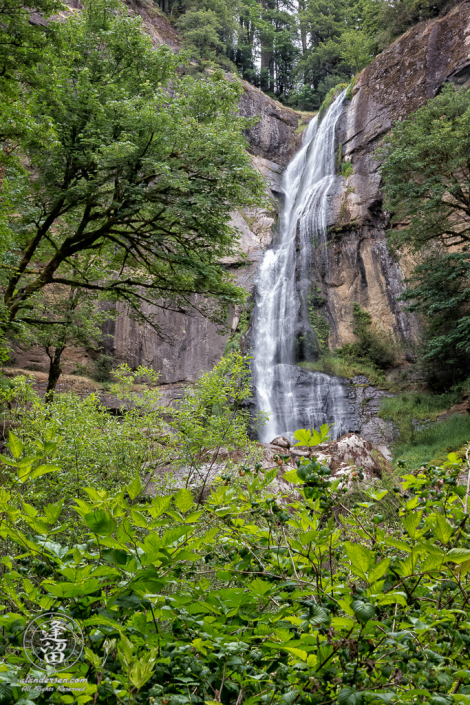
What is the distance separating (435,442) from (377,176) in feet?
44.5

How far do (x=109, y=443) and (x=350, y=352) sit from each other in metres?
16.1

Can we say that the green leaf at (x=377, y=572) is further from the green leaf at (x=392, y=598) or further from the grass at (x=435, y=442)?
the grass at (x=435, y=442)

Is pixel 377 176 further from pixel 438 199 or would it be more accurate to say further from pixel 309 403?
pixel 309 403

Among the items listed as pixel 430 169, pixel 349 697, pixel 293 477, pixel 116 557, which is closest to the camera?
pixel 349 697

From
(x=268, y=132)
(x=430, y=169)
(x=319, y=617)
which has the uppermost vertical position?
(x=268, y=132)

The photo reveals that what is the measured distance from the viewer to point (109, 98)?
814 centimetres

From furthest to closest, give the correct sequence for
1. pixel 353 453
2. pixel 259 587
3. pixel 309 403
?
pixel 309 403 → pixel 353 453 → pixel 259 587

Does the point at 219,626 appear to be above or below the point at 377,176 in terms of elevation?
below

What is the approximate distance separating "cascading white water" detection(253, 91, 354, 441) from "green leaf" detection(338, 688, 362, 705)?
15.9 m

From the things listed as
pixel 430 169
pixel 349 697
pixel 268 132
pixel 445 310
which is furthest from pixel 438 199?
pixel 268 132

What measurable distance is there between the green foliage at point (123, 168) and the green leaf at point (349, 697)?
23.7 feet

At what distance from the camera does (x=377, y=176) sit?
2103 cm

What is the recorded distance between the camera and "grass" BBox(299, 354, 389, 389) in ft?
60.6

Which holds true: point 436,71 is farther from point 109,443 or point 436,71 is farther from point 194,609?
point 194,609
